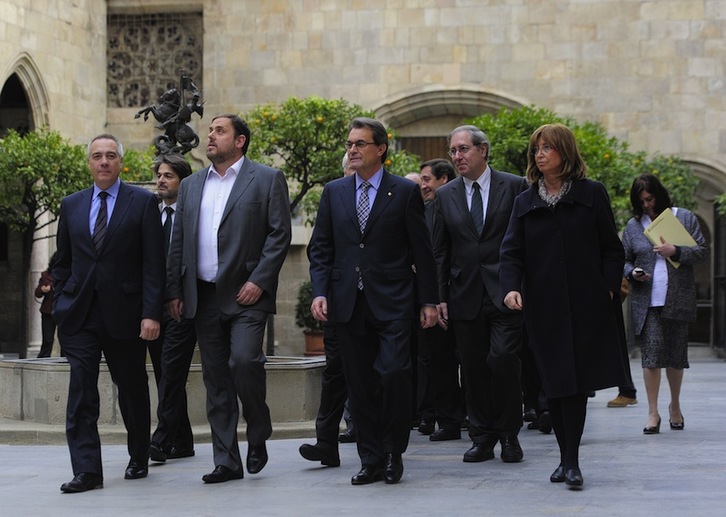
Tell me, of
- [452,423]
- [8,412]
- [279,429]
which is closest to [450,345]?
[452,423]

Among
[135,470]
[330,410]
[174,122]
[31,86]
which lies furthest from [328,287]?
[31,86]

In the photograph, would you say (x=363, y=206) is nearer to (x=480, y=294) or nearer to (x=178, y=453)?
(x=480, y=294)

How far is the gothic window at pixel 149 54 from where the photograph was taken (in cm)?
2700

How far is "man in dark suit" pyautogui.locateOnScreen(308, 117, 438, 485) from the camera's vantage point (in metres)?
7.80

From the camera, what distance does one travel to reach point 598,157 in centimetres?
2202

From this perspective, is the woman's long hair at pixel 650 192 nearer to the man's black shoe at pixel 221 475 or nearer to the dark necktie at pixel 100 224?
the man's black shoe at pixel 221 475

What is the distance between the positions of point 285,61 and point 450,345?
1648cm

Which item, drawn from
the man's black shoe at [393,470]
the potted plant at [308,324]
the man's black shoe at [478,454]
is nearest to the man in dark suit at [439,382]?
the man's black shoe at [478,454]

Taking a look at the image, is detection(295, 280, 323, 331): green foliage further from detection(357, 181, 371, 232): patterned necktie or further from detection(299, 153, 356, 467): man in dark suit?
detection(357, 181, 371, 232): patterned necktie

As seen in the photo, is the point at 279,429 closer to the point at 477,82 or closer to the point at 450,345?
the point at 450,345

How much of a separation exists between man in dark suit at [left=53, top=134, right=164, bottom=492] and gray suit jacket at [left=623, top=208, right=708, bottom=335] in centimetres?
407

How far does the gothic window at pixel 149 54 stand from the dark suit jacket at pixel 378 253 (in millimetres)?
19315

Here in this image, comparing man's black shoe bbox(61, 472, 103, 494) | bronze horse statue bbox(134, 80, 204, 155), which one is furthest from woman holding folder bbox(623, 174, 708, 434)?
man's black shoe bbox(61, 472, 103, 494)

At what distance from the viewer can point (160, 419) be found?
8977mm
